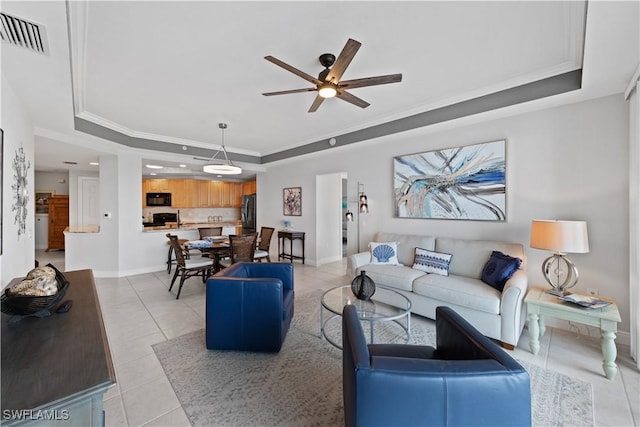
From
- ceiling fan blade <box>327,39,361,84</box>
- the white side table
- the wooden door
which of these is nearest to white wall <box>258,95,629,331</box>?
the white side table

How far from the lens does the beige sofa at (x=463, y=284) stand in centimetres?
258

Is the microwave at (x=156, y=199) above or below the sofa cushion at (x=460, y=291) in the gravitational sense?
above

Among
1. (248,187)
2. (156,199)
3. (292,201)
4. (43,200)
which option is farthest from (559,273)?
(43,200)

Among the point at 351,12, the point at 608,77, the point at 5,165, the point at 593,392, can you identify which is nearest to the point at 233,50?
the point at 351,12

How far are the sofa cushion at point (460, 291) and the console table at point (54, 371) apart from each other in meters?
2.87

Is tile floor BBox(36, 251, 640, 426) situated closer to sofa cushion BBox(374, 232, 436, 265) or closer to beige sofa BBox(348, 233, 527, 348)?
beige sofa BBox(348, 233, 527, 348)

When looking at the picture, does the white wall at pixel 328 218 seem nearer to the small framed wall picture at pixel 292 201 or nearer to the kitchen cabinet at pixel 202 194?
the small framed wall picture at pixel 292 201

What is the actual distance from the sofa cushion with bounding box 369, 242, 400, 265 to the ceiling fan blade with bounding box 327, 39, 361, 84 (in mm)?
2421

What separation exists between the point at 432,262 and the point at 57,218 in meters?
9.98

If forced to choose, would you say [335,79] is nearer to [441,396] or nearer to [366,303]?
[366,303]

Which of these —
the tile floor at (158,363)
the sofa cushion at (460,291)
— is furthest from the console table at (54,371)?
the sofa cushion at (460,291)

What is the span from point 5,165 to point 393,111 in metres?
4.14

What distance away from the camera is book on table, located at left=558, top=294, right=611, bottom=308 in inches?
88.7

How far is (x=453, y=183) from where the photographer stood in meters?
3.75
